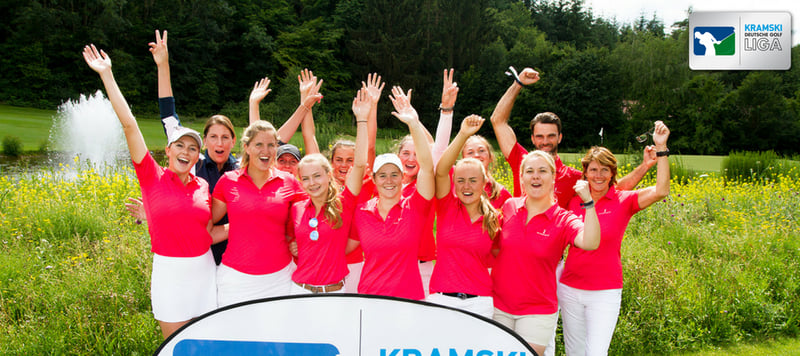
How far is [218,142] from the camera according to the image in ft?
13.0

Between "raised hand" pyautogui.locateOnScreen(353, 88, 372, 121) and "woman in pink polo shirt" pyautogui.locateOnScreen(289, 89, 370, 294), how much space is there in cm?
12

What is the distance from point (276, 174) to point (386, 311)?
1663 mm

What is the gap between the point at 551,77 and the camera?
47.7 metres

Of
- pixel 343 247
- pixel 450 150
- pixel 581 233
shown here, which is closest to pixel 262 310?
pixel 343 247

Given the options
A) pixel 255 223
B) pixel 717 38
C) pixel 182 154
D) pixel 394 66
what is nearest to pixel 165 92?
pixel 182 154

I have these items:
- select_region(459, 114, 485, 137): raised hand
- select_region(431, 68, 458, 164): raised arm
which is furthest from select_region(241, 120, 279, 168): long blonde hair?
select_region(459, 114, 485, 137): raised hand

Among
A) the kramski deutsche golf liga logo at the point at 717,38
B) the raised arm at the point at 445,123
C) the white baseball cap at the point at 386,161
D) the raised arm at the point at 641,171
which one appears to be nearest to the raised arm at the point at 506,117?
the raised arm at the point at 445,123

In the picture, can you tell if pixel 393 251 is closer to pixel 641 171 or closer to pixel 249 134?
pixel 249 134

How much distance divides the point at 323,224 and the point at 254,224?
499mm

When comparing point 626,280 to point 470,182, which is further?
point 626,280

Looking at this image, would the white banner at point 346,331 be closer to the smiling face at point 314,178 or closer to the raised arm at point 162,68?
the smiling face at point 314,178

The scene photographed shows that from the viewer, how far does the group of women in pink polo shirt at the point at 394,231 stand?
10.8ft

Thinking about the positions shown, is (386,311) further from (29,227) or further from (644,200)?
(29,227)

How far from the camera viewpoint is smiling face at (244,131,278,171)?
369cm
